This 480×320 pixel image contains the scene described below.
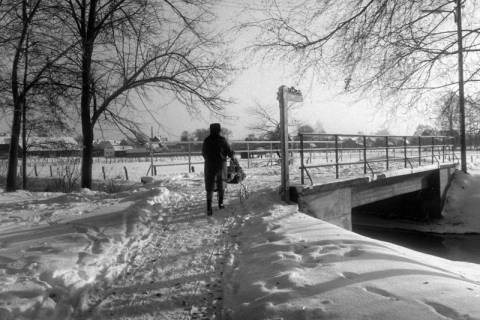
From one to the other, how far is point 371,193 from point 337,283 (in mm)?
9155

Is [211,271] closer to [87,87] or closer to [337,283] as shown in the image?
[337,283]

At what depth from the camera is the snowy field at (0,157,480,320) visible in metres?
3.01

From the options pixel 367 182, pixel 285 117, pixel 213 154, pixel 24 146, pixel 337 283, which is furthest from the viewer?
pixel 24 146

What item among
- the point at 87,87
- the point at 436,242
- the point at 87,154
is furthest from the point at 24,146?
the point at 436,242

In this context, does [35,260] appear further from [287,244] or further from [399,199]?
[399,199]

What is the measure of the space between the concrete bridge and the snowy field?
152cm

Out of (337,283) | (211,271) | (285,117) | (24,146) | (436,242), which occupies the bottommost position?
(436,242)

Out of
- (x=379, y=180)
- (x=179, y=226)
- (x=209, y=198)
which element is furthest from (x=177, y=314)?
(x=379, y=180)

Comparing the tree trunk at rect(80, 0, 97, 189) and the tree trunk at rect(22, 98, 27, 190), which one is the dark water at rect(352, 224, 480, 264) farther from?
the tree trunk at rect(22, 98, 27, 190)

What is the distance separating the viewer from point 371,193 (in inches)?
466

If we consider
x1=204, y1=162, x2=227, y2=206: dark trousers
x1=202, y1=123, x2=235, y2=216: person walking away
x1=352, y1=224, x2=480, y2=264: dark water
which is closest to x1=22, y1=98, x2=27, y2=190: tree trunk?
x1=202, y1=123, x2=235, y2=216: person walking away

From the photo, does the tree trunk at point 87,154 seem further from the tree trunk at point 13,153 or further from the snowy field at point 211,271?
the snowy field at point 211,271

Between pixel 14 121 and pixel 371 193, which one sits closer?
pixel 371 193

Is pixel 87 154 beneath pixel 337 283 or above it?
above
